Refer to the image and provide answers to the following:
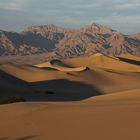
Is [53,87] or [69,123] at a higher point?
[69,123]

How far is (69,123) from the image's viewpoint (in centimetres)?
1232

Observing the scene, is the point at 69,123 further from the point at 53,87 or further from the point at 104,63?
the point at 104,63

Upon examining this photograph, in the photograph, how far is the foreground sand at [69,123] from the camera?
35.0 feet

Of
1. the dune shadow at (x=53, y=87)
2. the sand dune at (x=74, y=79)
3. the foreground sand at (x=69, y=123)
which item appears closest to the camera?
the foreground sand at (x=69, y=123)

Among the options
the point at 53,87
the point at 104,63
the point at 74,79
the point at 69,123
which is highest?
the point at 69,123

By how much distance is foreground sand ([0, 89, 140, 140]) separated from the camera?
10664 millimetres

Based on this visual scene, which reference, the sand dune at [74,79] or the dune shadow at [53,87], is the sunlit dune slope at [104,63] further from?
the dune shadow at [53,87]

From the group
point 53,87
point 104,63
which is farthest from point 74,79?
point 104,63

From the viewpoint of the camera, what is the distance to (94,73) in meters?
73.9

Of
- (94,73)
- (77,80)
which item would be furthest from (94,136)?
(94,73)

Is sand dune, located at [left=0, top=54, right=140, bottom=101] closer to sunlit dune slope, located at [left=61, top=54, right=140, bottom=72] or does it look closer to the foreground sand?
sunlit dune slope, located at [left=61, top=54, right=140, bottom=72]

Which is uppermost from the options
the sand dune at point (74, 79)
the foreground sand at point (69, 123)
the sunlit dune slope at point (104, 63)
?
the foreground sand at point (69, 123)

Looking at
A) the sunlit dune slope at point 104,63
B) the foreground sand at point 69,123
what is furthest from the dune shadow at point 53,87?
the sunlit dune slope at point 104,63

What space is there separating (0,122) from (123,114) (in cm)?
344
